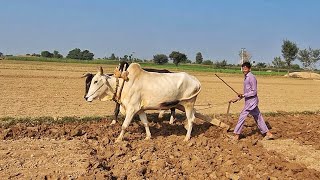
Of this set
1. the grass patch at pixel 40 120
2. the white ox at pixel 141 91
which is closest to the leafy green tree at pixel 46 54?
the grass patch at pixel 40 120

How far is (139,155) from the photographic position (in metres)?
8.15

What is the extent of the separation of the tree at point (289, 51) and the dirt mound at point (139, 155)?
5845 cm

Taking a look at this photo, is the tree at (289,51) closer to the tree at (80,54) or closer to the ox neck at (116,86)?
the tree at (80,54)

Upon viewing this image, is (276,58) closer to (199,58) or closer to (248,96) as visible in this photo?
(199,58)

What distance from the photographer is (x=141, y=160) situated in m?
7.73

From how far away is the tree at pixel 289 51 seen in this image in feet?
Answer: 218

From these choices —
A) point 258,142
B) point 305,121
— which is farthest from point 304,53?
point 258,142

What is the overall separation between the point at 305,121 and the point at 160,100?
646 cm

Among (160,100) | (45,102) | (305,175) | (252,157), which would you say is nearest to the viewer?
(305,175)

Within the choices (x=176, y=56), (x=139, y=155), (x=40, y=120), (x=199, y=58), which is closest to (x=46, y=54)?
(x=176, y=56)

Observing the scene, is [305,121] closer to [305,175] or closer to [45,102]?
[305,175]

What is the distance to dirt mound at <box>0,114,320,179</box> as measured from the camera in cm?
707

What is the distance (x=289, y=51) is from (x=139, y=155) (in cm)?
6322

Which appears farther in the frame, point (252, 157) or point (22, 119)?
point (22, 119)
